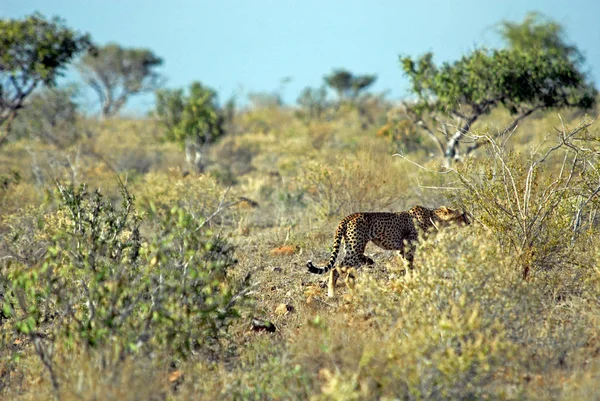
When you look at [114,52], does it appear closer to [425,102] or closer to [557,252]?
[425,102]

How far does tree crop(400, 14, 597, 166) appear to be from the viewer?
1546cm

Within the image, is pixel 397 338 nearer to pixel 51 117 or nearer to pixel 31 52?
pixel 31 52

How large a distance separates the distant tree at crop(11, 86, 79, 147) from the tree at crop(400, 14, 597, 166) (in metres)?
15.0

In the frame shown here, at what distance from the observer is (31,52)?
17188 mm

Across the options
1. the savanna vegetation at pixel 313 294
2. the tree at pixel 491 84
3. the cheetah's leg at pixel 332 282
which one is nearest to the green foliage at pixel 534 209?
the savanna vegetation at pixel 313 294

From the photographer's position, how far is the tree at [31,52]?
16.7 m

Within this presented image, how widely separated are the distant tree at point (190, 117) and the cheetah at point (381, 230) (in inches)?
543

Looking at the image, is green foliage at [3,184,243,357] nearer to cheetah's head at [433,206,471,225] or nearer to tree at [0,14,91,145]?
cheetah's head at [433,206,471,225]

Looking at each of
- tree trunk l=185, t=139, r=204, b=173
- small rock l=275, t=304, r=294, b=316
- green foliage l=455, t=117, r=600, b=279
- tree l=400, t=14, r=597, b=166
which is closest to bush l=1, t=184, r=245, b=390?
small rock l=275, t=304, r=294, b=316

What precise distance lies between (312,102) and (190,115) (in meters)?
14.0

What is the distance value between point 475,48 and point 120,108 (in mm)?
Result: 32769

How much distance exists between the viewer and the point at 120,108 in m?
45.3

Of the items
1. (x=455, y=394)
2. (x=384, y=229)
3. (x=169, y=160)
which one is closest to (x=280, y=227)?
(x=384, y=229)

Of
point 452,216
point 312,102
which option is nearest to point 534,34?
point 312,102
